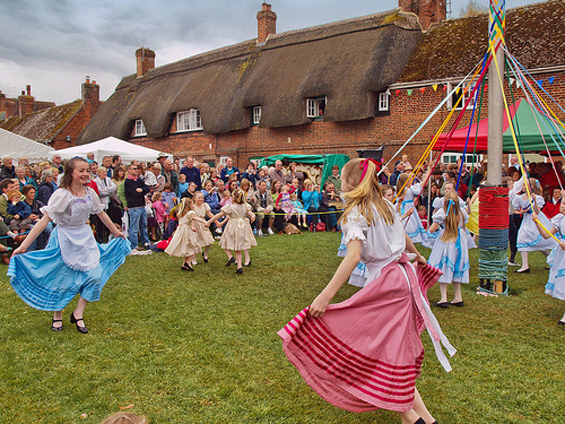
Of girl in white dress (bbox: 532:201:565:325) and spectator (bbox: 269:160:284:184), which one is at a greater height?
spectator (bbox: 269:160:284:184)

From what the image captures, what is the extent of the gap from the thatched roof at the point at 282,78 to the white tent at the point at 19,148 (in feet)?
32.6

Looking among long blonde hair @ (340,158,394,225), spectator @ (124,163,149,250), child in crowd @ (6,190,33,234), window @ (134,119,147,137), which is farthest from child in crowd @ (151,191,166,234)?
window @ (134,119,147,137)

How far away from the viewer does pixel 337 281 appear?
274cm

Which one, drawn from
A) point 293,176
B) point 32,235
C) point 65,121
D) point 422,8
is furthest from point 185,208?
point 65,121

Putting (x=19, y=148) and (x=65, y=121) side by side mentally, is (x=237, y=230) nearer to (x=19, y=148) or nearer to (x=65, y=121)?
(x=19, y=148)

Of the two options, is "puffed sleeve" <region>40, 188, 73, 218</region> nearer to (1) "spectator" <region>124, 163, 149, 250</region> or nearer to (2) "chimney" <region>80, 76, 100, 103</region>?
(1) "spectator" <region>124, 163, 149, 250</region>

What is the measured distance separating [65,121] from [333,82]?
23.9 metres

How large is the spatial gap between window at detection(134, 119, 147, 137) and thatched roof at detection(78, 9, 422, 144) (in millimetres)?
598

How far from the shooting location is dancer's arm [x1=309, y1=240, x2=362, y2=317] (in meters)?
2.74

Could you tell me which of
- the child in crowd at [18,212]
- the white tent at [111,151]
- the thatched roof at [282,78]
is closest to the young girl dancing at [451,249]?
the child in crowd at [18,212]

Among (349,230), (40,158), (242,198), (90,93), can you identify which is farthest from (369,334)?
(90,93)

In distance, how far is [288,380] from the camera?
12.8 ft

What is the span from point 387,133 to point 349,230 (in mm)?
17123

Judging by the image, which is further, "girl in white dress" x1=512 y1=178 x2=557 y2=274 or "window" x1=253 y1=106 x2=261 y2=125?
"window" x1=253 y1=106 x2=261 y2=125
